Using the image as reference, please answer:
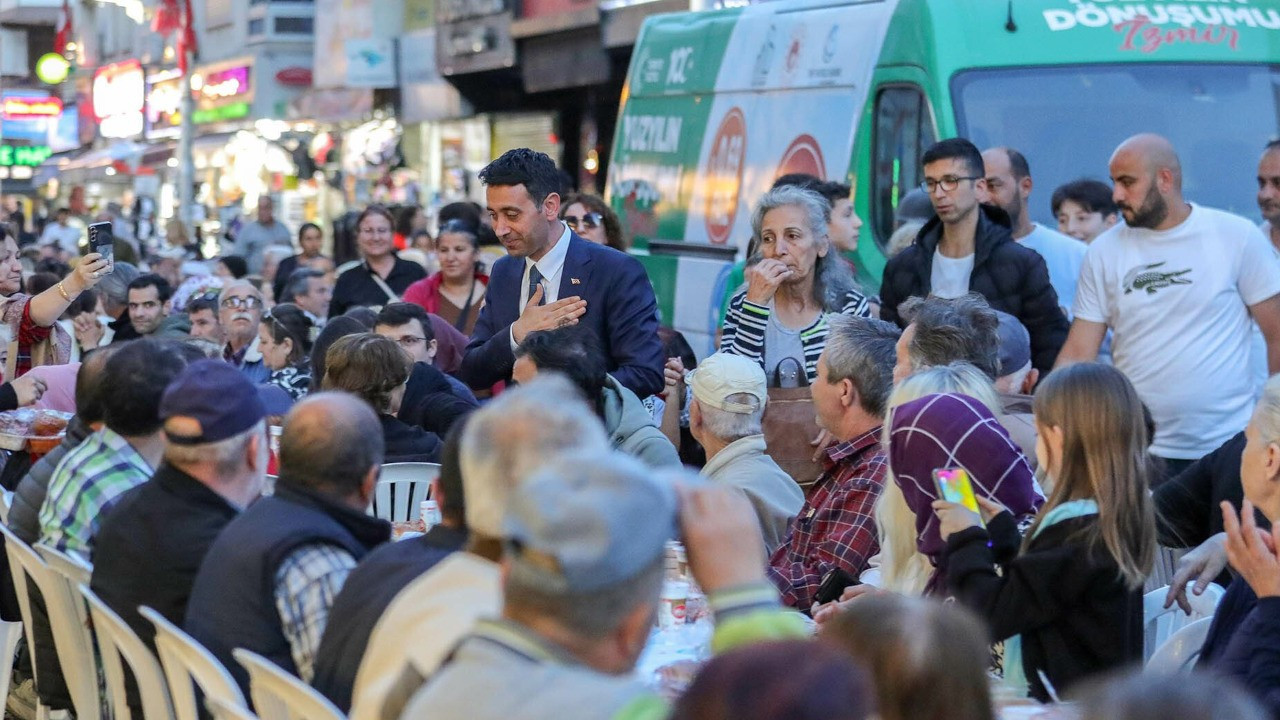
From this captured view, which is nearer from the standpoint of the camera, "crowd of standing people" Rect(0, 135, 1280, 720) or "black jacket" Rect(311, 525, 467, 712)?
"crowd of standing people" Rect(0, 135, 1280, 720)

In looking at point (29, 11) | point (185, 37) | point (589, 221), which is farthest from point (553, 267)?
point (29, 11)

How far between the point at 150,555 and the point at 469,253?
5.83 m

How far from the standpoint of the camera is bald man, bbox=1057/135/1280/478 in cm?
768

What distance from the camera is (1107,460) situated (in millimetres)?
4512

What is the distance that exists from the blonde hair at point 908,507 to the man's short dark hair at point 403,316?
351cm

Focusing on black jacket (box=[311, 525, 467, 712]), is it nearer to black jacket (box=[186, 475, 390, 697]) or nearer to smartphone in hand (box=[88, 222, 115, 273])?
black jacket (box=[186, 475, 390, 697])

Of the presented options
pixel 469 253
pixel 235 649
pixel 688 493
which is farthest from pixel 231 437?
pixel 469 253

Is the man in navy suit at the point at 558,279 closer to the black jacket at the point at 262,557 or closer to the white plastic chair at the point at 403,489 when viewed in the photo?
the white plastic chair at the point at 403,489

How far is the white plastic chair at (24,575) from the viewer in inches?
213

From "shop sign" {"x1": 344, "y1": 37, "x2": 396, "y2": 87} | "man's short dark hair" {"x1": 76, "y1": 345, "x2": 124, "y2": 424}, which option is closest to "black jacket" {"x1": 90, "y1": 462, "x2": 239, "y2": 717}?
"man's short dark hair" {"x1": 76, "y1": 345, "x2": 124, "y2": 424}

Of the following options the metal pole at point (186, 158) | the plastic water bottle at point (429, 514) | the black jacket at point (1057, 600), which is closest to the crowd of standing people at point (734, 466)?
the black jacket at point (1057, 600)

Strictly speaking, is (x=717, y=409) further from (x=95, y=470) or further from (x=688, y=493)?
(x=688, y=493)

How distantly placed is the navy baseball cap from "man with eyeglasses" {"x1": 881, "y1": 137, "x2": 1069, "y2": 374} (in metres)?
3.81

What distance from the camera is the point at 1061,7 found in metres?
9.73
